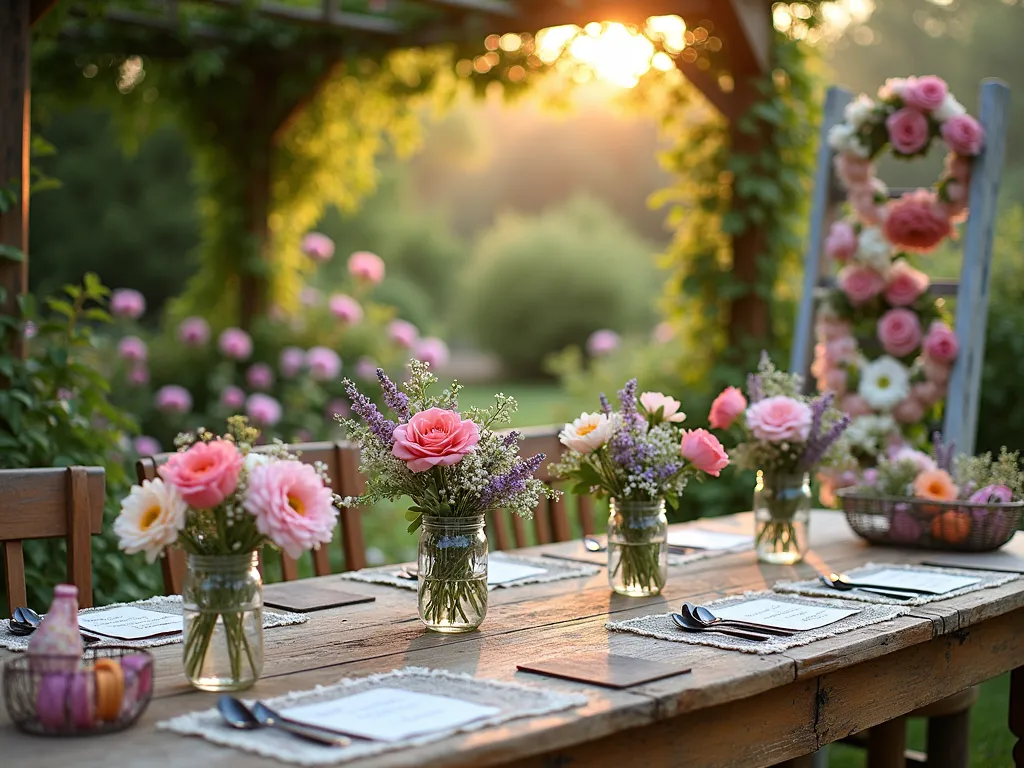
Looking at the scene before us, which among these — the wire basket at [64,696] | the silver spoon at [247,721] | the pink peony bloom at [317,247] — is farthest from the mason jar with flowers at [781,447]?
the pink peony bloom at [317,247]

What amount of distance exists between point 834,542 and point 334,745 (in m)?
1.86

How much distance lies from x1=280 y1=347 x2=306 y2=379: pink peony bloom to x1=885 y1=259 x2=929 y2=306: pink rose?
309 centimetres

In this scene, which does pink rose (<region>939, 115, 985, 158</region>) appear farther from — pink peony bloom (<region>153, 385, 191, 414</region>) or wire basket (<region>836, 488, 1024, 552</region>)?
pink peony bloom (<region>153, 385, 191, 414</region>)

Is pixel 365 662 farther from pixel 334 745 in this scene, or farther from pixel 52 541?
pixel 52 541

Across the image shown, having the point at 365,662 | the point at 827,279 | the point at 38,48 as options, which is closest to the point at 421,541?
the point at 365,662

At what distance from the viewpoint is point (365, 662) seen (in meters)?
1.77

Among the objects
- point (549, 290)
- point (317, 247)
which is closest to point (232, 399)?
point (317, 247)

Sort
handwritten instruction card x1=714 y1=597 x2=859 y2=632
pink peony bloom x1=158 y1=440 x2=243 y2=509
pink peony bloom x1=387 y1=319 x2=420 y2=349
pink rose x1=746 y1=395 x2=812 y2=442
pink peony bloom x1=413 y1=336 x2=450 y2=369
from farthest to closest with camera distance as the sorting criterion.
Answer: pink peony bloom x1=387 y1=319 x2=420 y2=349 → pink peony bloom x1=413 y1=336 x2=450 y2=369 → pink rose x1=746 y1=395 x2=812 y2=442 → handwritten instruction card x1=714 y1=597 x2=859 y2=632 → pink peony bloom x1=158 y1=440 x2=243 y2=509

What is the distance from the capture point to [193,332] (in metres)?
6.38

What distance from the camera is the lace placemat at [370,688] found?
1.34m

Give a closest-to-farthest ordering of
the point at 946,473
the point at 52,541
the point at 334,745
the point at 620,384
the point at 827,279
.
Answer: the point at 334,745 → the point at 946,473 → the point at 52,541 → the point at 827,279 → the point at 620,384

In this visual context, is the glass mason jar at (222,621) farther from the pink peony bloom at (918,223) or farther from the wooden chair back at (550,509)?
the pink peony bloom at (918,223)

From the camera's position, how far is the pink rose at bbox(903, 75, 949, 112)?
4016mm

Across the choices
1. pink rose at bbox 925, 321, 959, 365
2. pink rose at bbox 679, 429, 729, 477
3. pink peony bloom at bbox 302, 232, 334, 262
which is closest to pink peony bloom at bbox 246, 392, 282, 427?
pink peony bloom at bbox 302, 232, 334, 262
